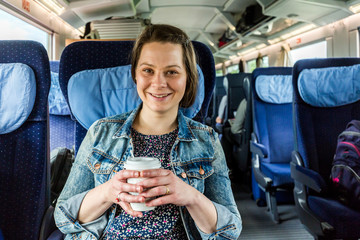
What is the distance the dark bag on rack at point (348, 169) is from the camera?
5.45 ft

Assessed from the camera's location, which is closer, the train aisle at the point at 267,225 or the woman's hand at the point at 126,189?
the woman's hand at the point at 126,189

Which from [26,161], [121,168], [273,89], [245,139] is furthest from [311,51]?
[26,161]

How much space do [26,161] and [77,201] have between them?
45 centimetres

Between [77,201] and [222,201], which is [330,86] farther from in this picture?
[77,201]

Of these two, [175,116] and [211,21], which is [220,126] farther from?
[211,21]

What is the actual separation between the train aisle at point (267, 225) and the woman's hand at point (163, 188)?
6.35ft

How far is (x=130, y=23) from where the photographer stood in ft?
15.5

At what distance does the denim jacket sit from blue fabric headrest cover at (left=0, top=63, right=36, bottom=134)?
14.7 inches

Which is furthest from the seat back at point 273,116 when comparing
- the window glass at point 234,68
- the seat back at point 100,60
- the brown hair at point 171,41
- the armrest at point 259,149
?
the window glass at point 234,68

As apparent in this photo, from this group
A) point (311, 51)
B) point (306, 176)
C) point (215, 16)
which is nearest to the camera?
point (306, 176)

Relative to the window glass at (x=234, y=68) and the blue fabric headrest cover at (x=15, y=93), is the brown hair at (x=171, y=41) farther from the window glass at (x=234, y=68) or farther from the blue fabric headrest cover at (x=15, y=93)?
the window glass at (x=234, y=68)

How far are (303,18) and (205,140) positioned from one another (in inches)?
183

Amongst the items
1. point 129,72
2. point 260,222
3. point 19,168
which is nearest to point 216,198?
point 129,72

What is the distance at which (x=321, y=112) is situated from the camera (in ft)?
6.97
